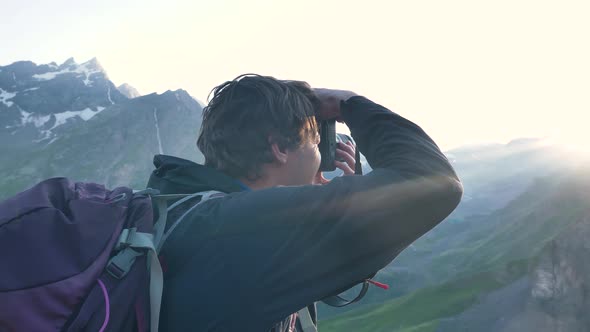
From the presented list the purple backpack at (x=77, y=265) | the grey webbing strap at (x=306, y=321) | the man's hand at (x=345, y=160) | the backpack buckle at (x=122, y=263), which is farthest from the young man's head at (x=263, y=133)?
the backpack buckle at (x=122, y=263)

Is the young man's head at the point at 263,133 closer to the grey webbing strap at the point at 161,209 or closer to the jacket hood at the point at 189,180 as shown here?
the jacket hood at the point at 189,180

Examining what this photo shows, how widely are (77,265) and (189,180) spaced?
3.33ft

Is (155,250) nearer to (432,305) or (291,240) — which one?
(291,240)

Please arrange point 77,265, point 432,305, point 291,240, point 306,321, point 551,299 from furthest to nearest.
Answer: point 432,305
point 551,299
point 306,321
point 291,240
point 77,265

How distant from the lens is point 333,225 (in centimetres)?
273

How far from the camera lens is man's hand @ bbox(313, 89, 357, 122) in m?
3.87

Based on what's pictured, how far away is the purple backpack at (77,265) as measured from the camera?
2318 millimetres

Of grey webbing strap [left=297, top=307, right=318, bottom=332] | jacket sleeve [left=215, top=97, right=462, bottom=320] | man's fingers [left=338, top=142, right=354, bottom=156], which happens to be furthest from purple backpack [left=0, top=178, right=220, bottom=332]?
man's fingers [left=338, top=142, right=354, bottom=156]

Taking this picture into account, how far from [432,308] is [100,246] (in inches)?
3118

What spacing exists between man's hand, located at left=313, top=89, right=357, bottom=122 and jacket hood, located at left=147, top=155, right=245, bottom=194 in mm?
1039

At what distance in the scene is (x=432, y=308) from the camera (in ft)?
246

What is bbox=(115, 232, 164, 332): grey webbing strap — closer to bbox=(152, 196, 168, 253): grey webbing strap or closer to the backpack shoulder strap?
the backpack shoulder strap

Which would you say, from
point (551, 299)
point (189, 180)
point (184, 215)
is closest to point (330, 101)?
point (189, 180)

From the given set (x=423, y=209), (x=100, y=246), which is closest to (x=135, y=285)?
(x=100, y=246)
